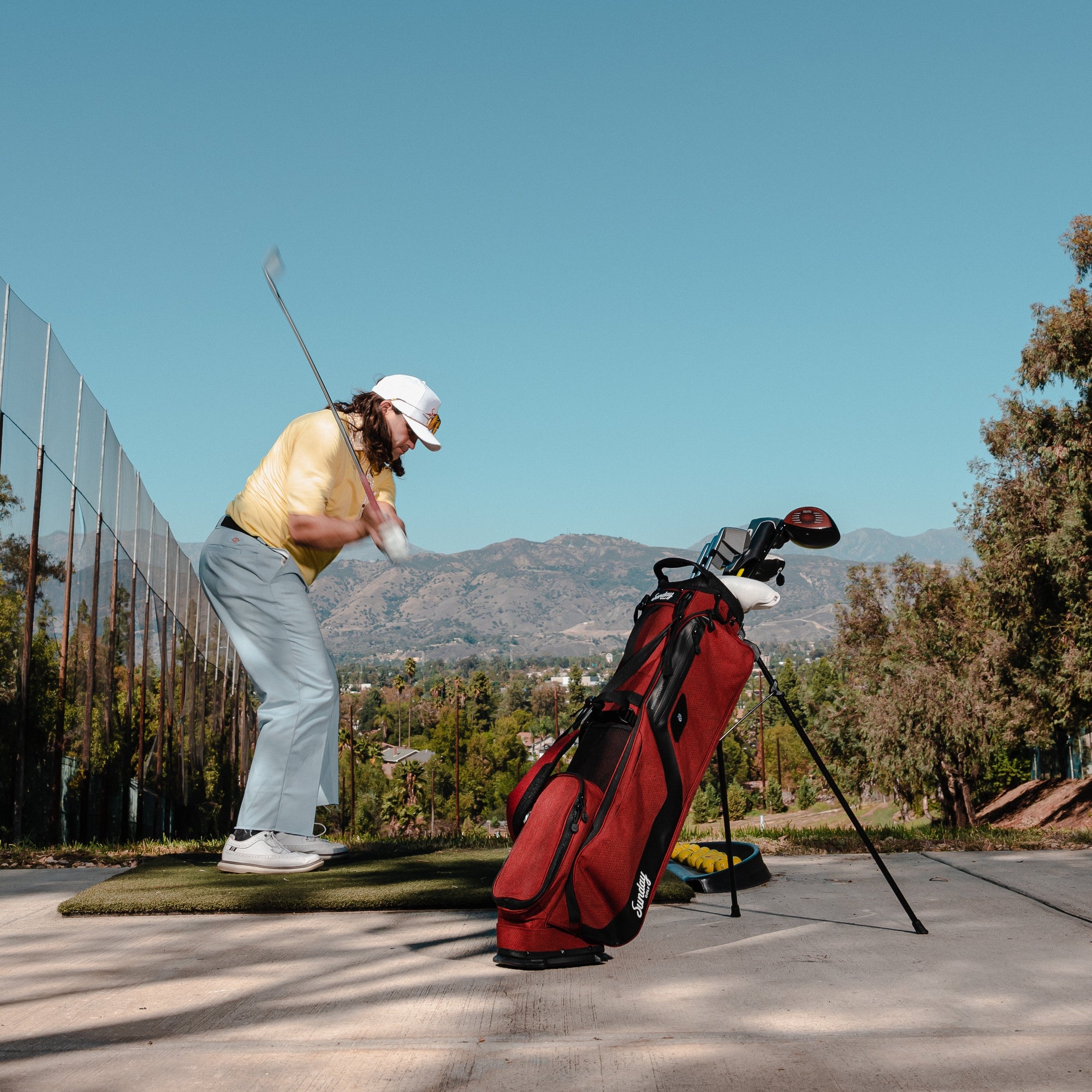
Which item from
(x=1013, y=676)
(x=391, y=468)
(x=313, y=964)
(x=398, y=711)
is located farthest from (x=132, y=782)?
(x=398, y=711)

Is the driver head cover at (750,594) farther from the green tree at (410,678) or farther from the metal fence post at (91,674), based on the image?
the green tree at (410,678)

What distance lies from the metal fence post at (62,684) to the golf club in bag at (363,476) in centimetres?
692

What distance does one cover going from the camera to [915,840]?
242 inches

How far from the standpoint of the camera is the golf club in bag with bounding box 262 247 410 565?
4297mm

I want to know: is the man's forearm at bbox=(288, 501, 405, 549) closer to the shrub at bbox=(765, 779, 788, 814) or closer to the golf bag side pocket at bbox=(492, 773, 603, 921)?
the golf bag side pocket at bbox=(492, 773, 603, 921)

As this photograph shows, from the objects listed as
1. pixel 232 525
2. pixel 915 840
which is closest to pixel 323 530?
pixel 232 525

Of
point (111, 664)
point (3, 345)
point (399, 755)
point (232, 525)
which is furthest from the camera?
point (399, 755)

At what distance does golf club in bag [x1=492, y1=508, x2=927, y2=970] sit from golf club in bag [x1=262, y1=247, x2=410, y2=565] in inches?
45.8

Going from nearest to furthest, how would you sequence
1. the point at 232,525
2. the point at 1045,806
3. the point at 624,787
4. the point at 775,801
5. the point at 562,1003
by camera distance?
the point at 562,1003
the point at 624,787
the point at 232,525
the point at 1045,806
the point at 775,801

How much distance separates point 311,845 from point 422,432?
199 cm

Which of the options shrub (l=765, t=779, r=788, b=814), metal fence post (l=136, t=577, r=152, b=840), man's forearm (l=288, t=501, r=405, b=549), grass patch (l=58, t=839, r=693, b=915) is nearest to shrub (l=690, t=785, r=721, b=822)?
shrub (l=765, t=779, r=788, b=814)

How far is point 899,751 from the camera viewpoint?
34.7 metres

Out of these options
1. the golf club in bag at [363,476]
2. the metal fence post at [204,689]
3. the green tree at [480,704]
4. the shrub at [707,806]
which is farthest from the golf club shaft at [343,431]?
the green tree at [480,704]

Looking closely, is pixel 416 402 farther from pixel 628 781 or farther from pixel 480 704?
pixel 480 704
